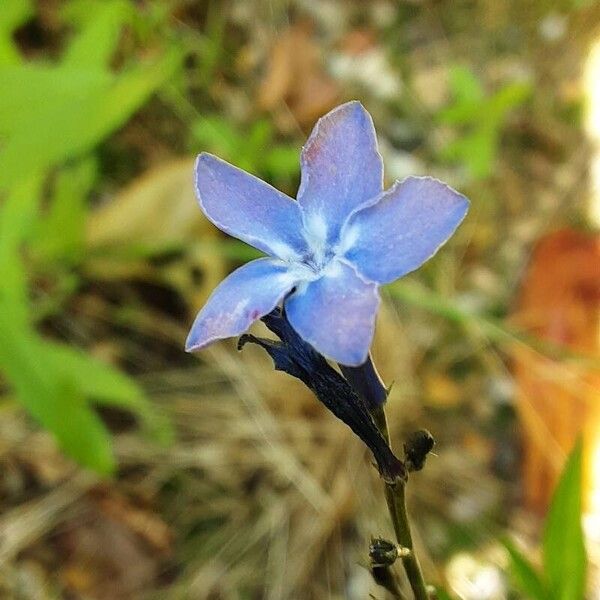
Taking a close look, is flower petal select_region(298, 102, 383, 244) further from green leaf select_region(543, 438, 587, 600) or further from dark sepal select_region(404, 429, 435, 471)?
green leaf select_region(543, 438, 587, 600)

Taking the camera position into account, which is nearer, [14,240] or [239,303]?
[239,303]

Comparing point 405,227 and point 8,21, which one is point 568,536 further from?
point 8,21

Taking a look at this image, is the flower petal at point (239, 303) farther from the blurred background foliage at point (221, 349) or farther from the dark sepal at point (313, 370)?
the blurred background foliage at point (221, 349)

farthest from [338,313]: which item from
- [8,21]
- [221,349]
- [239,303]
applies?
[221,349]

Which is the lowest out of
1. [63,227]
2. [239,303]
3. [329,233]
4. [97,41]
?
[239,303]

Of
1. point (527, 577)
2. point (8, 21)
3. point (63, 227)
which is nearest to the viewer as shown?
point (527, 577)

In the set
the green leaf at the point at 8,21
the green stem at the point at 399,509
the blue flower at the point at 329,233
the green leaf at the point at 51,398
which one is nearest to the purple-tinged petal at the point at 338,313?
the blue flower at the point at 329,233

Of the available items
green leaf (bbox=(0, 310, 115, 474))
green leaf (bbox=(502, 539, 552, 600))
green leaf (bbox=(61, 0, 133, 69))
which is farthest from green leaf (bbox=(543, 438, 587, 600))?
green leaf (bbox=(61, 0, 133, 69))
